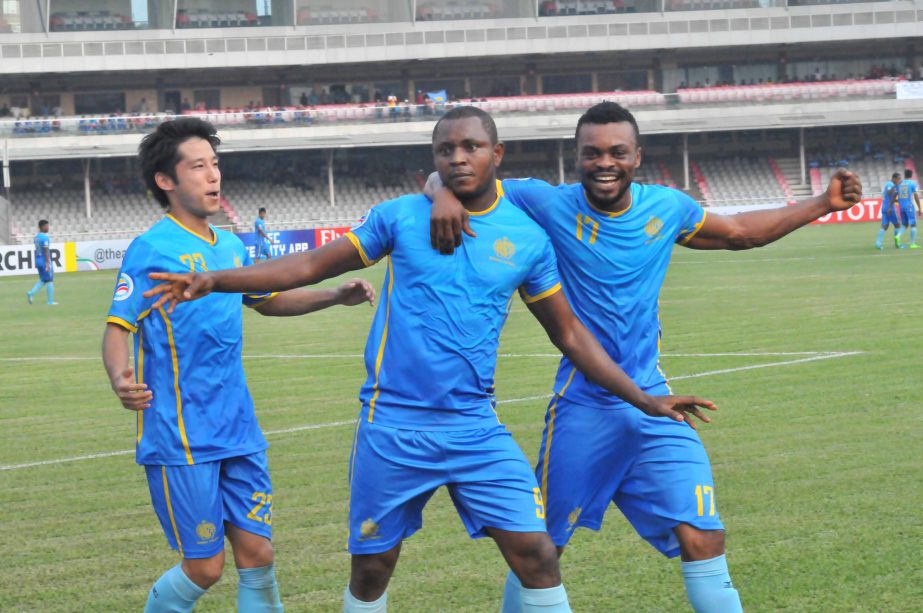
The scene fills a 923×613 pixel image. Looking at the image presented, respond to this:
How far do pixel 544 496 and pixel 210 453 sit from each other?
127 centimetres

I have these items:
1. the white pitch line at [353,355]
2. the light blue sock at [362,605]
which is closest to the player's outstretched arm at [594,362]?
the light blue sock at [362,605]

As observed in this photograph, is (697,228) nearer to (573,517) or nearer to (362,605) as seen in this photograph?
(573,517)

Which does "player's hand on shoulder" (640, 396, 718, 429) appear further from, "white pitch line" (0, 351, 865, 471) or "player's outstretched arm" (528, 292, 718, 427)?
"white pitch line" (0, 351, 865, 471)

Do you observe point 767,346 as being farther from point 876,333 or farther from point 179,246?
point 179,246

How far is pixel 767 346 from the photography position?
14.4 meters

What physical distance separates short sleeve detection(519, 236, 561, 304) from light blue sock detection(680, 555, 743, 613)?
43.6 inches

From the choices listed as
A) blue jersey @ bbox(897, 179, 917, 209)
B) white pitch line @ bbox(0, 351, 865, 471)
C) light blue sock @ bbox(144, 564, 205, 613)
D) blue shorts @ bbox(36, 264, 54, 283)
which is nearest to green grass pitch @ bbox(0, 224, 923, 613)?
white pitch line @ bbox(0, 351, 865, 471)

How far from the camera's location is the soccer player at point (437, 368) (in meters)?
4.34

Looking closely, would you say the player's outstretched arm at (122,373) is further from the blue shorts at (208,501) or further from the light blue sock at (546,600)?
the light blue sock at (546,600)

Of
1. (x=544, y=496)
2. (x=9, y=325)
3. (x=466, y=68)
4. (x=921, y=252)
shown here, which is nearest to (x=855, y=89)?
(x=466, y=68)

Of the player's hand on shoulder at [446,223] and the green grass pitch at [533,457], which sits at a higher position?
the player's hand on shoulder at [446,223]

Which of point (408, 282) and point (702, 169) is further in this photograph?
point (702, 169)

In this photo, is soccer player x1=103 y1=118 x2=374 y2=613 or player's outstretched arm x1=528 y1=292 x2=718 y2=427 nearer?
player's outstretched arm x1=528 y1=292 x2=718 y2=427

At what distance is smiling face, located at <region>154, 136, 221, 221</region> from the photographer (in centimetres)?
509
